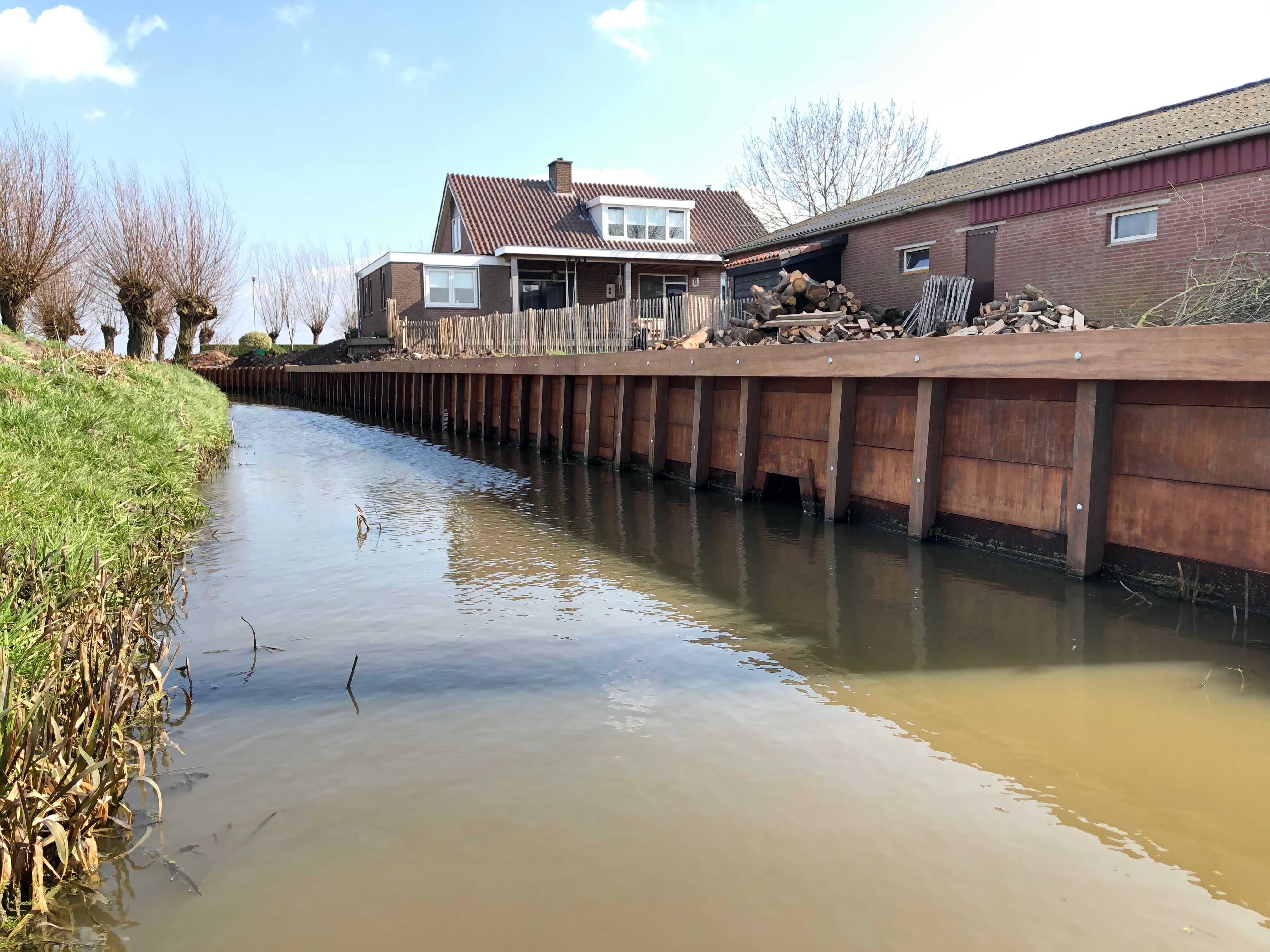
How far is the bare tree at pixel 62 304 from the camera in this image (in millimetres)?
30344

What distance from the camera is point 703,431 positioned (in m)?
10.3

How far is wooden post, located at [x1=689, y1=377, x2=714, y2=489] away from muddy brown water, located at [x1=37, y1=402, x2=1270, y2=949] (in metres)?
3.56

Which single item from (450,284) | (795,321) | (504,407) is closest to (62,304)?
(450,284)

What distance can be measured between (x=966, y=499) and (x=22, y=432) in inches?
285

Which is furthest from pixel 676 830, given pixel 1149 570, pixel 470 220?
pixel 470 220

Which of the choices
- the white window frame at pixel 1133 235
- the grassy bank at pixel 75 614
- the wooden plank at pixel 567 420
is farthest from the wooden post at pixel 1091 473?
the white window frame at pixel 1133 235

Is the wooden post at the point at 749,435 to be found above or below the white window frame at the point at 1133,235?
below

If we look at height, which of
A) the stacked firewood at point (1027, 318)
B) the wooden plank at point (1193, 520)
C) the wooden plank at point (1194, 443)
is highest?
the stacked firewood at point (1027, 318)

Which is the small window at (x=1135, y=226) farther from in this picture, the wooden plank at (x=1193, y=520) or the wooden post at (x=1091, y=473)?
the wooden plank at (x=1193, y=520)

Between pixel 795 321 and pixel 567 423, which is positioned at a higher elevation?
pixel 795 321

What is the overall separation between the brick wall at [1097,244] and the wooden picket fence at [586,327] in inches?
234

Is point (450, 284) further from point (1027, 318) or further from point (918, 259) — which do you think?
point (1027, 318)

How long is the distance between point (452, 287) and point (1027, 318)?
3052 centimetres

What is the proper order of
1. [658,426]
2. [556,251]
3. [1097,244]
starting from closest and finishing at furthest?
1. [658,426]
2. [1097,244]
3. [556,251]
